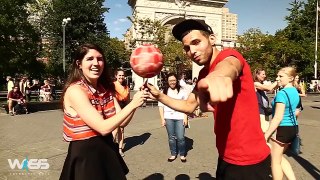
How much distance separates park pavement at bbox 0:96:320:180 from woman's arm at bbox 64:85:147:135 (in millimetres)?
3536

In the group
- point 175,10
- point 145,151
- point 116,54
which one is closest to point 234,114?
point 145,151

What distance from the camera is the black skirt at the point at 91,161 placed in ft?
9.63

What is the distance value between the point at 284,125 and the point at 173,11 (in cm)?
4197

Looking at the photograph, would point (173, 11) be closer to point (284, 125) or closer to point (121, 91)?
point (121, 91)

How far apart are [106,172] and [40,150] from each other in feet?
19.6

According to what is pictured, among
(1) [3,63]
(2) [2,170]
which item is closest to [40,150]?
(2) [2,170]

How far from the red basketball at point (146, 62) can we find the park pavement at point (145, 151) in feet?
11.2

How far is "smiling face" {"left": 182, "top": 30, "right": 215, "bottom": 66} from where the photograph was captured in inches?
99.7

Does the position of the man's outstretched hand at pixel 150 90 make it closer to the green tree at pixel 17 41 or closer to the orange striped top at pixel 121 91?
the orange striped top at pixel 121 91

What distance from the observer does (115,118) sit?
2861mm

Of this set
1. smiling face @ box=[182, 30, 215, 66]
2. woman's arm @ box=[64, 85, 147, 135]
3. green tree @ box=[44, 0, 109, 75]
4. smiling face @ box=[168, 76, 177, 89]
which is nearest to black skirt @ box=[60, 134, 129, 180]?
woman's arm @ box=[64, 85, 147, 135]

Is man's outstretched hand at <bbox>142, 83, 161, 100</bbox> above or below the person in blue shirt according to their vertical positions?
above

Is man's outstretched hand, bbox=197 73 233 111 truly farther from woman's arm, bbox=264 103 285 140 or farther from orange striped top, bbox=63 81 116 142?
woman's arm, bbox=264 103 285 140

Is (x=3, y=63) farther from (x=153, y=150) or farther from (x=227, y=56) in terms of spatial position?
(x=227, y=56)
